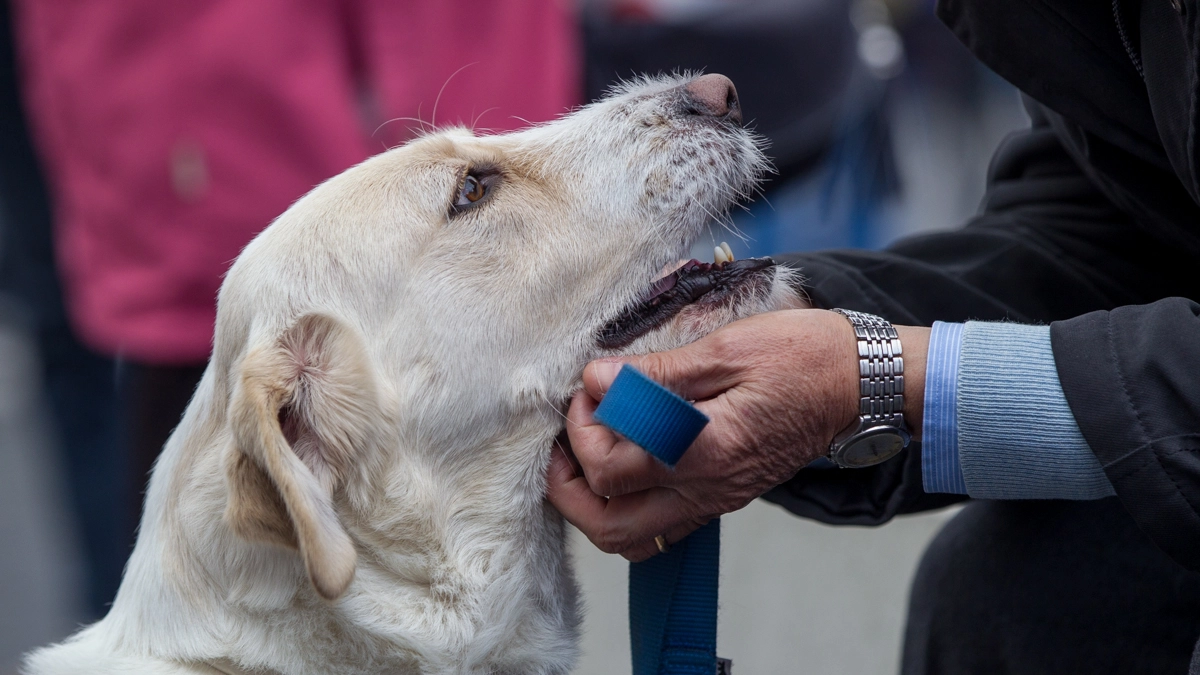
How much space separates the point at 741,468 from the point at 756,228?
4.06 m

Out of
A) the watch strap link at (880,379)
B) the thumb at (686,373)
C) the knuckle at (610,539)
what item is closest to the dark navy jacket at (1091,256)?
the watch strap link at (880,379)

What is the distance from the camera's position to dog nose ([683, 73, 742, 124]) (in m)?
2.35

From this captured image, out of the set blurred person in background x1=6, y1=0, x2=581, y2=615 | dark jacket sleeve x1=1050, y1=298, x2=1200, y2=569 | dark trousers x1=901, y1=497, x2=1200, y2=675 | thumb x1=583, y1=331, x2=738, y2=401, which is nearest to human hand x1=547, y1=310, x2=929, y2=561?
thumb x1=583, y1=331, x2=738, y2=401

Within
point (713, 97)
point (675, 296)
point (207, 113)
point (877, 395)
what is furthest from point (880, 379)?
point (207, 113)

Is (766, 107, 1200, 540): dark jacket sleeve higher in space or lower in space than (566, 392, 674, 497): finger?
higher

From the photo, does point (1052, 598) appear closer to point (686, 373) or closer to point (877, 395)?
point (877, 395)

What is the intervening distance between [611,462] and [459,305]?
1.55ft

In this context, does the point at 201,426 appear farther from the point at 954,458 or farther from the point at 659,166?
the point at 954,458

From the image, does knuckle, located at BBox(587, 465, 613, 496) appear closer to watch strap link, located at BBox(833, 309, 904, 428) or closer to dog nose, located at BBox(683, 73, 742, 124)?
watch strap link, located at BBox(833, 309, 904, 428)

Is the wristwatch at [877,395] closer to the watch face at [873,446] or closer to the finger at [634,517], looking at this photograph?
the watch face at [873,446]

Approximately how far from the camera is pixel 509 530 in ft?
7.03

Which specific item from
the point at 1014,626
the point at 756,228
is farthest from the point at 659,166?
the point at 756,228

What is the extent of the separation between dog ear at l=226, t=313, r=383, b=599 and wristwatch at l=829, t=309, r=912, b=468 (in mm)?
939

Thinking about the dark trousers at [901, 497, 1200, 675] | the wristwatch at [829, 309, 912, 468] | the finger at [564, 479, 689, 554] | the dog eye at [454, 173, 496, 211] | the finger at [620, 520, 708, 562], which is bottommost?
the dark trousers at [901, 497, 1200, 675]
